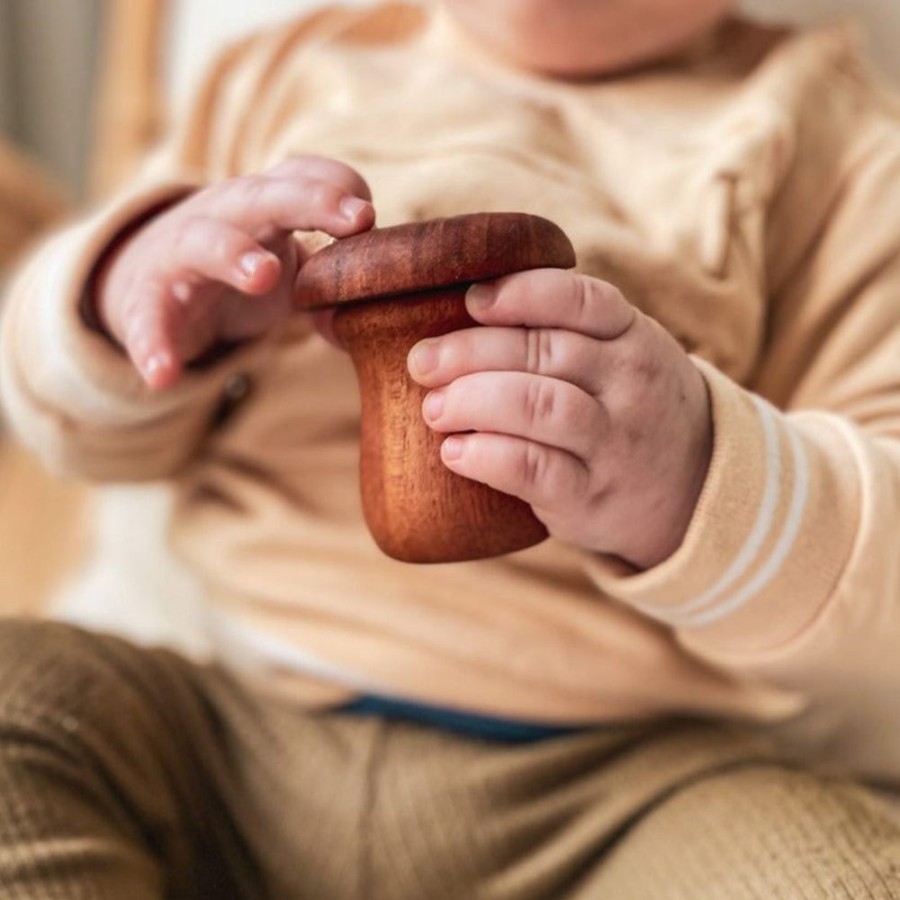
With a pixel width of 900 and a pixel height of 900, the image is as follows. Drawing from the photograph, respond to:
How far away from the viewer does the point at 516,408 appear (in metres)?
0.33

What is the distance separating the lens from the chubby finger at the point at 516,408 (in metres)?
0.33

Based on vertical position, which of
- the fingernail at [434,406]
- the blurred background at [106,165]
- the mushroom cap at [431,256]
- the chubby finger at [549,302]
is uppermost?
the mushroom cap at [431,256]

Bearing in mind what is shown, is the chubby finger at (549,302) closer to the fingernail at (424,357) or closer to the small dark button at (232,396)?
the fingernail at (424,357)

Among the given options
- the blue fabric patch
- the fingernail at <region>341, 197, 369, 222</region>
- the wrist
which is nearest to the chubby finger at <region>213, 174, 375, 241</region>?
the fingernail at <region>341, 197, 369, 222</region>

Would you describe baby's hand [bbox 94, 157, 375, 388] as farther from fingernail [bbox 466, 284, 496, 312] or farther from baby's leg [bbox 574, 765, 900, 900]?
baby's leg [bbox 574, 765, 900, 900]

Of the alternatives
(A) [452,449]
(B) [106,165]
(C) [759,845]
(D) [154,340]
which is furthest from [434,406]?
(B) [106,165]

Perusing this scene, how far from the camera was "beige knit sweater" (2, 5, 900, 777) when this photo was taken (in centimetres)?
42

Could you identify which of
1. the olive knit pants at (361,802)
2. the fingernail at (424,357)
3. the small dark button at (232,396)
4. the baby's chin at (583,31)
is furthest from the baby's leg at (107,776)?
the baby's chin at (583,31)

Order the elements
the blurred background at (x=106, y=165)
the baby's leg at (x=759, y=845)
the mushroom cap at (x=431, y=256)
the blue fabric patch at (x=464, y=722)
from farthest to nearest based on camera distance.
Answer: the blurred background at (x=106, y=165) < the blue fabric patch at (x=464, y=722) < the baby's leg at (x=759, y=845) < the mushroom cap at (x=431, y=256)

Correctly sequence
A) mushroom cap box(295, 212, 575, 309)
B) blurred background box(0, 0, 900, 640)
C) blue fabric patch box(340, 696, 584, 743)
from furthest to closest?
blurred background box(0, 0, 900, 640)
blue fabric patch box(340, 696, 584, 743)
mushroom cap box(295, 212, 575, 309)

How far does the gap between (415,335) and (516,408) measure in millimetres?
35

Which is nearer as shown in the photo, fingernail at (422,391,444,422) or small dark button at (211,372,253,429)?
fingernail at (422,391,444,422)

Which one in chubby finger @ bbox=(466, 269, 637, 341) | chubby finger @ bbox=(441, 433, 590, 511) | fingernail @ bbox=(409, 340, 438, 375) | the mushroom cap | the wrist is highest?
the mushroom cap

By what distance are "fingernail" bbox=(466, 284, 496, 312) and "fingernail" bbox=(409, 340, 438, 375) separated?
0.6 inches
